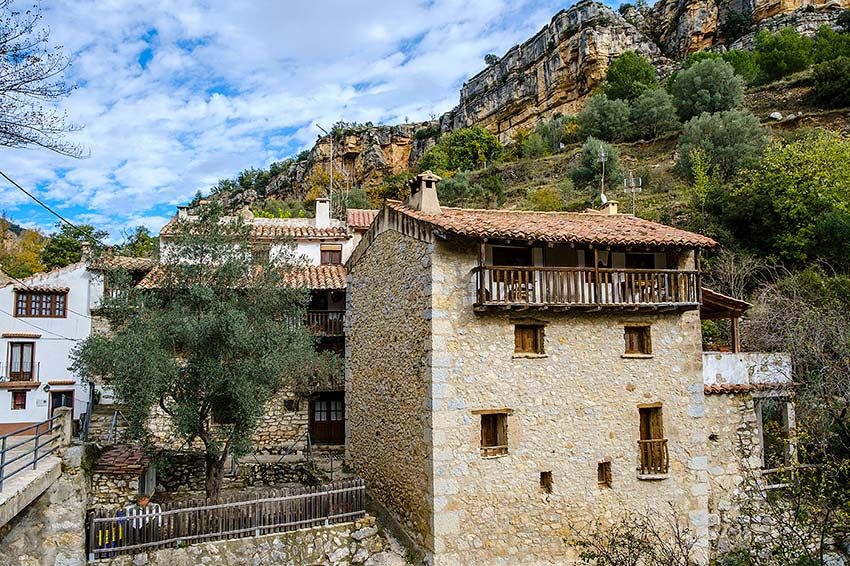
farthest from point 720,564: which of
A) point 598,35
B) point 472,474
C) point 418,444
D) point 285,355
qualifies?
point 598,35

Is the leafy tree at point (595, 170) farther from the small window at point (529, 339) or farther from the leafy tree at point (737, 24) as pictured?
the small window at point (529, 339)

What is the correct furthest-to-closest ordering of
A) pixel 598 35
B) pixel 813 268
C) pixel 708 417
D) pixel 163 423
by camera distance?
pixel 598 35 → pixel 813 268 → pixel 163 423 → pixel 708 417

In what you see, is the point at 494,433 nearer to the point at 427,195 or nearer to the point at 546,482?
the point at 546,482

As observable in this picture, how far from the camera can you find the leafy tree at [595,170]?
1674 inches

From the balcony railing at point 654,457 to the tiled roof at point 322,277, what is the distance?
11.4 meters

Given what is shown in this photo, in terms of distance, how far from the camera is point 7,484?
35.4 ft

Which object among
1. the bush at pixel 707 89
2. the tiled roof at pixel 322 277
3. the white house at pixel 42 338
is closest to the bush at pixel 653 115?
the bush at pixel 707 89

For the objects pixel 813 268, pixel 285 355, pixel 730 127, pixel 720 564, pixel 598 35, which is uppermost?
pixel 598 35

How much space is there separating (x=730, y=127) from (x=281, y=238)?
33.2 meters

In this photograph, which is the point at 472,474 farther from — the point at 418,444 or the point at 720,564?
the point at 720,564

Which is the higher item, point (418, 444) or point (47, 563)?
point (418, 444)

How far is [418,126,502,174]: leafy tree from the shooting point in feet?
207

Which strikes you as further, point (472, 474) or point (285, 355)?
point (285, 355)

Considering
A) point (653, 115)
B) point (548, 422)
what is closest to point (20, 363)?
point (548, 422)
